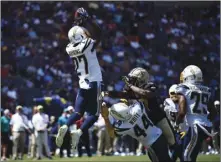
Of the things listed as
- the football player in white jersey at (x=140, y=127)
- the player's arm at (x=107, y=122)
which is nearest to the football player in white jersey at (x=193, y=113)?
the football player in white jersey at (x=140, y=127)

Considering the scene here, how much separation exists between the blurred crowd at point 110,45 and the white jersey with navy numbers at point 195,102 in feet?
45.2

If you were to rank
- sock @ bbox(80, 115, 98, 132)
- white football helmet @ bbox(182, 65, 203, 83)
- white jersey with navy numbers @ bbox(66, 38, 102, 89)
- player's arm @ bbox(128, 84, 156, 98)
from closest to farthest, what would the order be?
player's arm @ bbox(128, 84, 156, 98) < white football helmet @ bbox(182, 65, 203, 83) < sock @ bbox(80, 115, 98, 132) < white jersey with navy numbers @ bbox(66, 38, 102, 89)

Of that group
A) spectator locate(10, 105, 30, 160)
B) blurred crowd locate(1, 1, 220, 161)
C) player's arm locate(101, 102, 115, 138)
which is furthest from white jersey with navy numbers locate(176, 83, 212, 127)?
blurred crowd locate(1, 1, 220, 161)

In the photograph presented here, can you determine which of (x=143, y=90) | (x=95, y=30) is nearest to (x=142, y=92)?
(x=143, y=90)

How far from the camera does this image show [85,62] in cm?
1178

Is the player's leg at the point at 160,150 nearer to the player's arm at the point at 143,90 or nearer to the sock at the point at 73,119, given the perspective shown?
the player's arm at the point at 143,90

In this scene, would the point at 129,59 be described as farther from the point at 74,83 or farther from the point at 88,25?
the point at 88,25

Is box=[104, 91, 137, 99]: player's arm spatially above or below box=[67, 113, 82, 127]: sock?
above

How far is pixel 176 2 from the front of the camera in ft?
102

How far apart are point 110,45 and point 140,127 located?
19.7 m

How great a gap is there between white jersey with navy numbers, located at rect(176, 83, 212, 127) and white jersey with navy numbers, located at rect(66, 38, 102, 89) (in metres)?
2.15

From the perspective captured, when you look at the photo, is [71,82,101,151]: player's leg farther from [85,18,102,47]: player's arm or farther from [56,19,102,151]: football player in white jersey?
[85,18,102,47]: player's arm

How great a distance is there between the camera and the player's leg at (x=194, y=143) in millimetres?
9883

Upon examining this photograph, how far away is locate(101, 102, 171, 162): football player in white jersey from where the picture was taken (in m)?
9.16
